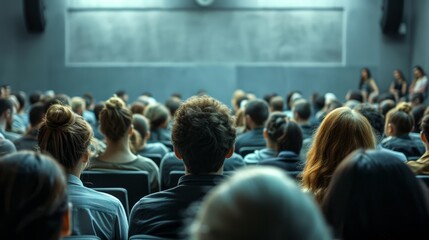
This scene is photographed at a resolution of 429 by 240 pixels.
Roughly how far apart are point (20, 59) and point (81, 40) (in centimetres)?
136

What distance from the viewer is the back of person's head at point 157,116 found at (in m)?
6.55

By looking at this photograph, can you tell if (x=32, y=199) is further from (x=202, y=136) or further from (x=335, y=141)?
(x=335, y=141)

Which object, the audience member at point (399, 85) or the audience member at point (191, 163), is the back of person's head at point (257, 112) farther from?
the audience member at point (399, 85)

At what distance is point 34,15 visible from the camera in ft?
46.6

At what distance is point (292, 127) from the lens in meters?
4.65

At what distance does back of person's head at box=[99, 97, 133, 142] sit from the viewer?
14.9ft

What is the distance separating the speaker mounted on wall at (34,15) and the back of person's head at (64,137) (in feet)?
37.1

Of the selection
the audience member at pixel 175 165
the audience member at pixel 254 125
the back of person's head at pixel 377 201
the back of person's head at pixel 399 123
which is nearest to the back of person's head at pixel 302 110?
the audience member at pixel 254 125

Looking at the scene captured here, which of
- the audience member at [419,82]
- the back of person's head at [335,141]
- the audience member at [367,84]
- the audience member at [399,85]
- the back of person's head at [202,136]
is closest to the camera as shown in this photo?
the back of person's head at [202,136]

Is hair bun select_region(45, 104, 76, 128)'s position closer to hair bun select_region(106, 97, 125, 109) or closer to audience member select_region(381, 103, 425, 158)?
hair bun select_region(106, 97, 125, 109)

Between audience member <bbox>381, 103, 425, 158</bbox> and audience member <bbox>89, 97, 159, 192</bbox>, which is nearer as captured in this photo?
audience member <bbox>89, 97, 159, 192</bbox>

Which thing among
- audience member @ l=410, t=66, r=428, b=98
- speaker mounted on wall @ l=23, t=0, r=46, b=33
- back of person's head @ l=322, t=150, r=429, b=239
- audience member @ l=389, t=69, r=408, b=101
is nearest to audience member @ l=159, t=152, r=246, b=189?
back of person's head @ l=322, t=150, r=429, b=239

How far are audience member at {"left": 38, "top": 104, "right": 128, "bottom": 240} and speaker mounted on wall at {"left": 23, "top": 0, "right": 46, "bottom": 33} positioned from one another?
11324mm

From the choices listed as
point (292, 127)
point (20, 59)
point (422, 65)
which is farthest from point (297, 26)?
point (292, 127)
